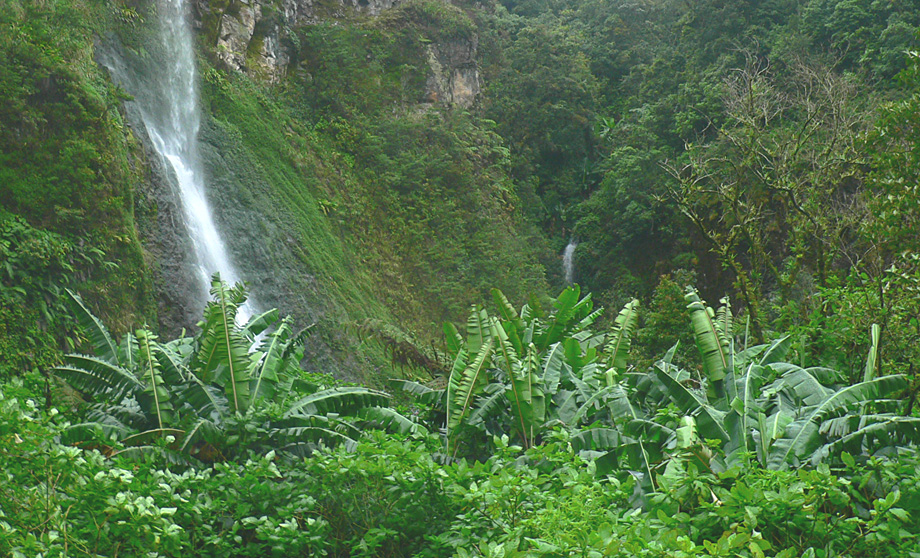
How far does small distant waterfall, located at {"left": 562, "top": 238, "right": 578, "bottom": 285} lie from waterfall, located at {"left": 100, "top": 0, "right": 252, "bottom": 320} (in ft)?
54.2

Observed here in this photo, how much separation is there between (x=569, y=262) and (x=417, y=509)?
89.3ft

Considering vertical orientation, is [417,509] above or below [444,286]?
above

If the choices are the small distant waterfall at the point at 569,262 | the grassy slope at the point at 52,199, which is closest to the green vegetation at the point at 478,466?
the grassy slope at the point at 52,199

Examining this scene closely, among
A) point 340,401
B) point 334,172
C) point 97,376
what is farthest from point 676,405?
point 334,172

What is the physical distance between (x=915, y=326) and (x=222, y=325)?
589 cm

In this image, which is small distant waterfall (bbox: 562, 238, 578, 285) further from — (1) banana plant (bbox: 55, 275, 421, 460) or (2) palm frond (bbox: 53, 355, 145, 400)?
(2) palm frond (bbox: 53, 355, 145, 400)

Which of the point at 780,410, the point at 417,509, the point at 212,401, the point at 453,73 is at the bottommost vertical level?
the point at 780,410

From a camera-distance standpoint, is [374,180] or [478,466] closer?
[478,466]

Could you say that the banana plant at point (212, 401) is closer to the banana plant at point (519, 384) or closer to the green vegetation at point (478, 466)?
the green vegetation at point (478, 466)

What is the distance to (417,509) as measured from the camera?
4633 mm

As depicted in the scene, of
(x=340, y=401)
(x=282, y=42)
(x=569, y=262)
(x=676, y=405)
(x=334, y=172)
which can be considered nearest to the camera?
(x=676, y=405)

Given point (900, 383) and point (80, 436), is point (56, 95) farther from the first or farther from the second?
point (900, 383)

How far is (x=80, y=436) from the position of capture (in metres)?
5.61

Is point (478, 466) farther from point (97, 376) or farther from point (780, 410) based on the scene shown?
point (97, 376)
